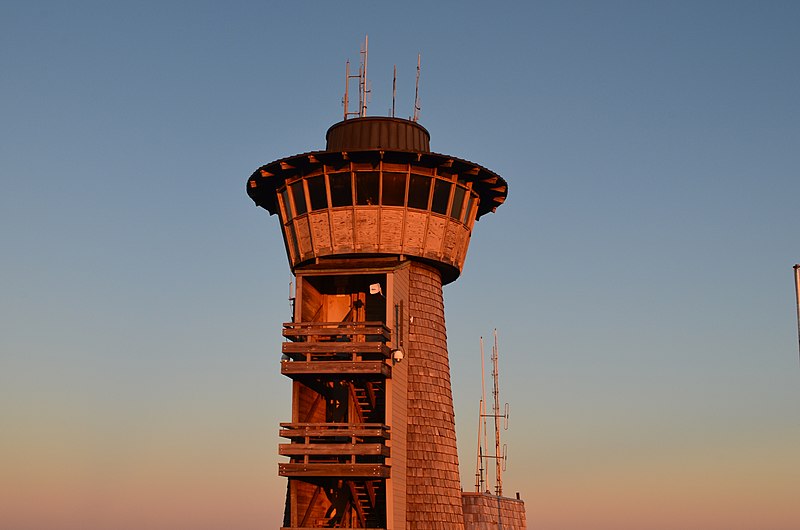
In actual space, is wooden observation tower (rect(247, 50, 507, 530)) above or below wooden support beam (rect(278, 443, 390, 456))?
above

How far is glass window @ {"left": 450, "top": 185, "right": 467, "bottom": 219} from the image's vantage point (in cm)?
5062

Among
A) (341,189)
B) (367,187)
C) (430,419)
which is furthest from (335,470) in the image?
(367,187)

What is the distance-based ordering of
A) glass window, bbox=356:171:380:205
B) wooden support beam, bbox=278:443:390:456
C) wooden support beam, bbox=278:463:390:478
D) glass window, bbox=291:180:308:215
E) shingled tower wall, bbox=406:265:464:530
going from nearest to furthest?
wooden support beam, bbox=278:463:390:478 → wooden support beam, bbox=278:443:390:456 → shingled tower wall, bbox=406:265:464:530 → glass window, bbox=356:171:380:205 → glass window, bbox=291:180:308:215

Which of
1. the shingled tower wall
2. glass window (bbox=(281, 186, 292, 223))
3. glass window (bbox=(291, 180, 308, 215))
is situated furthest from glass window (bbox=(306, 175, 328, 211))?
the shingled tower wall

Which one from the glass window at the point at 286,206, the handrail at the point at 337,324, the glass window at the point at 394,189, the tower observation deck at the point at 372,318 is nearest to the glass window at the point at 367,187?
the tower observation deck at the point at 372,318

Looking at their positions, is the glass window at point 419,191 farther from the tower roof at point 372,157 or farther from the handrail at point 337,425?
the handrail at point 337,425

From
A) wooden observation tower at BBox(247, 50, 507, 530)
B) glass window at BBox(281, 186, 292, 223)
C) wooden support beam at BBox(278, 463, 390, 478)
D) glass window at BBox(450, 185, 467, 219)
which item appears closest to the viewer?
wooden support beam at BBox(278, 463, 390, 478)

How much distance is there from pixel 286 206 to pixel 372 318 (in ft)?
23.4

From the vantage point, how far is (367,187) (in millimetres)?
48969

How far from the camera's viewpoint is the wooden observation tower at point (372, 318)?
45.5 metres

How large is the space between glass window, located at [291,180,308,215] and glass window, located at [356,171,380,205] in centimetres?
285

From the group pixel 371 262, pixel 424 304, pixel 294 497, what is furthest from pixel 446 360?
pixel 294 497

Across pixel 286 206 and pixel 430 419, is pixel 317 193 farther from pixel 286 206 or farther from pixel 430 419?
pixel 430 419

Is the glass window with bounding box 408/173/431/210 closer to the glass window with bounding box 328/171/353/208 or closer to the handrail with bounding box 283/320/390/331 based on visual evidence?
the glass window with bounding box 328/171/353/208
